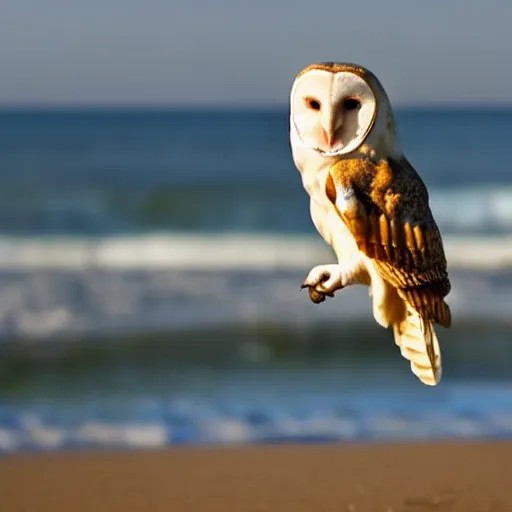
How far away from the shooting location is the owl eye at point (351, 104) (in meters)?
1.17

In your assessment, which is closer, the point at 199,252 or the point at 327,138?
the point at 327,138

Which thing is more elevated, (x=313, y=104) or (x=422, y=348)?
(x=313, y=104)

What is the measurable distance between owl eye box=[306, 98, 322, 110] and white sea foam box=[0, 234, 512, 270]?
7.60 meters

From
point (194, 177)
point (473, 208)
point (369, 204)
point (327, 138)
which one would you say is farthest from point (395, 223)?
point (194, 177)

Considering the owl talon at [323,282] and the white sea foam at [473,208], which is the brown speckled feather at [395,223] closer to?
the owl talon at [323,282]

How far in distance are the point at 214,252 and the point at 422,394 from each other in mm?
4811

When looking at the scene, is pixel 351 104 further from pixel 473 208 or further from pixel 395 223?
pixel 473 208

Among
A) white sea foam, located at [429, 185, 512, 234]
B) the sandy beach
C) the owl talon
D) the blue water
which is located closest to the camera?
the owl talon

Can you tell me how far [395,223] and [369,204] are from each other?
1.6 inches

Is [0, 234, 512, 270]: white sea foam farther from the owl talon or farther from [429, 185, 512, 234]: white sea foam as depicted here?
the owl talon

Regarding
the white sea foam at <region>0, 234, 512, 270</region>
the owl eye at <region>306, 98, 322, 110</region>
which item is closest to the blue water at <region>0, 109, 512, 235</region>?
the white sea foam at <region>0, 234, 512, 270</region>

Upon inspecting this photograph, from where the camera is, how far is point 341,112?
1184mm

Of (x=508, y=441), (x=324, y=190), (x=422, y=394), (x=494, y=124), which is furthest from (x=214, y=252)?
(x=494, y=124)

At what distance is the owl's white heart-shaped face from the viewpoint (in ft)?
3.82
